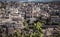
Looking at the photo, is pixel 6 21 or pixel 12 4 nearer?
pixel 6 21

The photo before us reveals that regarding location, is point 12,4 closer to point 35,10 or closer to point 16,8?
point 16,8

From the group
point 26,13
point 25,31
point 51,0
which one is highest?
point 51,0

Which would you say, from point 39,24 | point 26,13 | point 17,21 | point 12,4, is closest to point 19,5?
point 12,4

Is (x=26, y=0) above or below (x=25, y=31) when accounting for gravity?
above

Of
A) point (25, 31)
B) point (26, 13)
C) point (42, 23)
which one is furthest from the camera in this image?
point (26, 13)

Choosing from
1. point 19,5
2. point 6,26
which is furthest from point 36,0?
point 6,26

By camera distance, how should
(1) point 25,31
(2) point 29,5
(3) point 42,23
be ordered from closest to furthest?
(1) point 25,31 < (3) point 42,23 < (2) point 29,5
